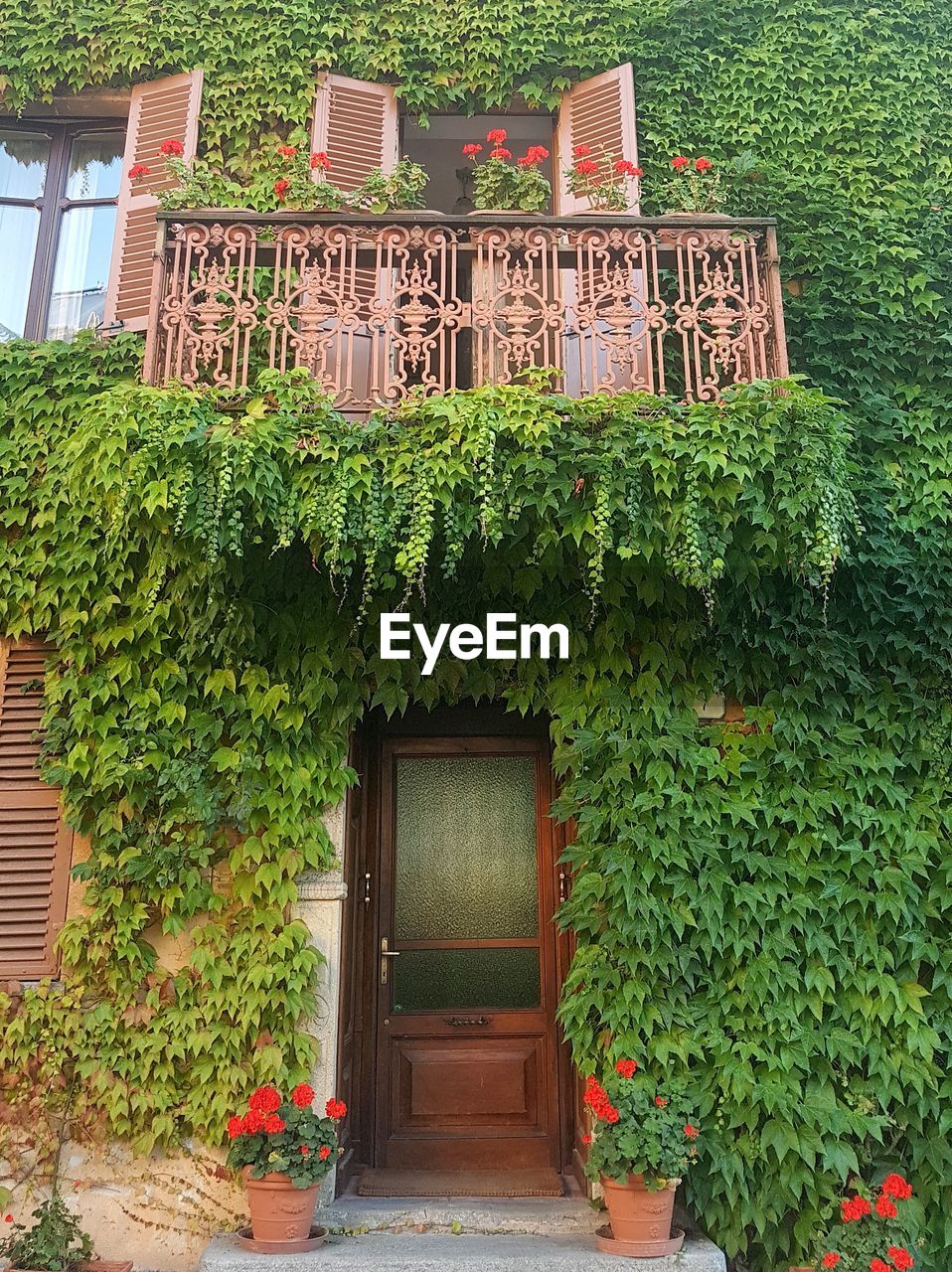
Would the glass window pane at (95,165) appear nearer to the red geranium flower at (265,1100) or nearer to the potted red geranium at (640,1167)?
the red geranium flower at (265,1100)

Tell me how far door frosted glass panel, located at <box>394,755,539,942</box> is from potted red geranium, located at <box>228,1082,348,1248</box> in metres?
1.50

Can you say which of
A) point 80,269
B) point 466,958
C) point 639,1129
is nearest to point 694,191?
point 80,269

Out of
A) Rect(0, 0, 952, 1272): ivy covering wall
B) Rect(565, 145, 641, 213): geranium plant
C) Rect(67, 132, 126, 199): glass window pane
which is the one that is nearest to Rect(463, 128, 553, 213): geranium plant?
Rect(565, 145, 641, 213): geranium plant

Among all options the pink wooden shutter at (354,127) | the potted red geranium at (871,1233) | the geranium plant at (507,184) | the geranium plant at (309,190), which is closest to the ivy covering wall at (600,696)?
the potted red geranium at (871,1233)

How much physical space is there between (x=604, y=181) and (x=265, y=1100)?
5659mm

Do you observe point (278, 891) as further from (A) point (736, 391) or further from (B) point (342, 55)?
(B) point (342, 55)

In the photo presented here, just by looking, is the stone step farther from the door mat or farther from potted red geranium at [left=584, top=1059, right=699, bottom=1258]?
the door mat

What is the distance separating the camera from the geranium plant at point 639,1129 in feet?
14.3

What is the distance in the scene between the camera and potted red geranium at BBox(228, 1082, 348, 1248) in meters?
4.39

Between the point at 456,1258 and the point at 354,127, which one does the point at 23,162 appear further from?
the point at 456,1258

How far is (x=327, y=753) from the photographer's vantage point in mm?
5363

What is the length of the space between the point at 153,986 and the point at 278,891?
810 mm

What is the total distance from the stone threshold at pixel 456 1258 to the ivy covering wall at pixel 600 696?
0.45 meters

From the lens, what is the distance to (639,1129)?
14.7 feet
